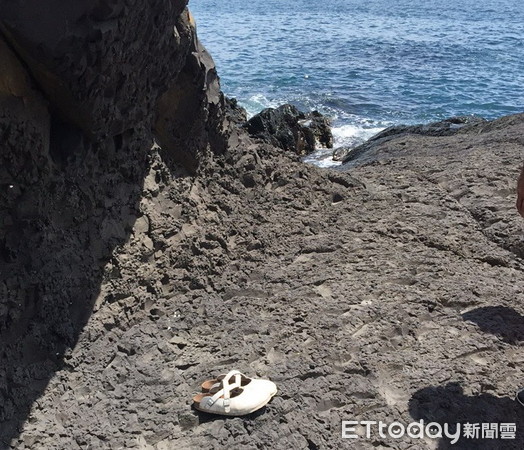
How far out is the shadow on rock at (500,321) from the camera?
3.99 meters

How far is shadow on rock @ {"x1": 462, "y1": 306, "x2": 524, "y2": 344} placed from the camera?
3986mm

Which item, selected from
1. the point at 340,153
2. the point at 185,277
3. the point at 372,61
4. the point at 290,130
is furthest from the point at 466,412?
the point at 372,61

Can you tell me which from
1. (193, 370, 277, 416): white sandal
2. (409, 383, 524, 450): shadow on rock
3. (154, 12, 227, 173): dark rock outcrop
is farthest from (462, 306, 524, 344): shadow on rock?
(154, 12, 227, 173): dark rock outcrop

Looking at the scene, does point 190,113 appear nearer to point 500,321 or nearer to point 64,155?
point 64,155

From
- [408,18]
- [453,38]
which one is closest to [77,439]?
[453,38]


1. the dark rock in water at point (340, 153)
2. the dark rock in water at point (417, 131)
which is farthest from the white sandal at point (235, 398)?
the dark rock in water at point (340, 153)

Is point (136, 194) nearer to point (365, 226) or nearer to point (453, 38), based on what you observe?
point (365, 226)

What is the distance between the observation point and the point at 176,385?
3527 mm

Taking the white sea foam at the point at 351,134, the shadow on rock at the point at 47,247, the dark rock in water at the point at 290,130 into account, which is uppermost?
the shadow on rock at the point at 47,247

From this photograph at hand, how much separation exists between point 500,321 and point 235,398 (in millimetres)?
1978

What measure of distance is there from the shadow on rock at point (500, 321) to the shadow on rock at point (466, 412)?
629mm

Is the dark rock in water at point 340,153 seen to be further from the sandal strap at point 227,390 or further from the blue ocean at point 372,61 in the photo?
the sandal strap at point 227,390

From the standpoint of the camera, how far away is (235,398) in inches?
130

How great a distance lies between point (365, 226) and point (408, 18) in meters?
31.3
